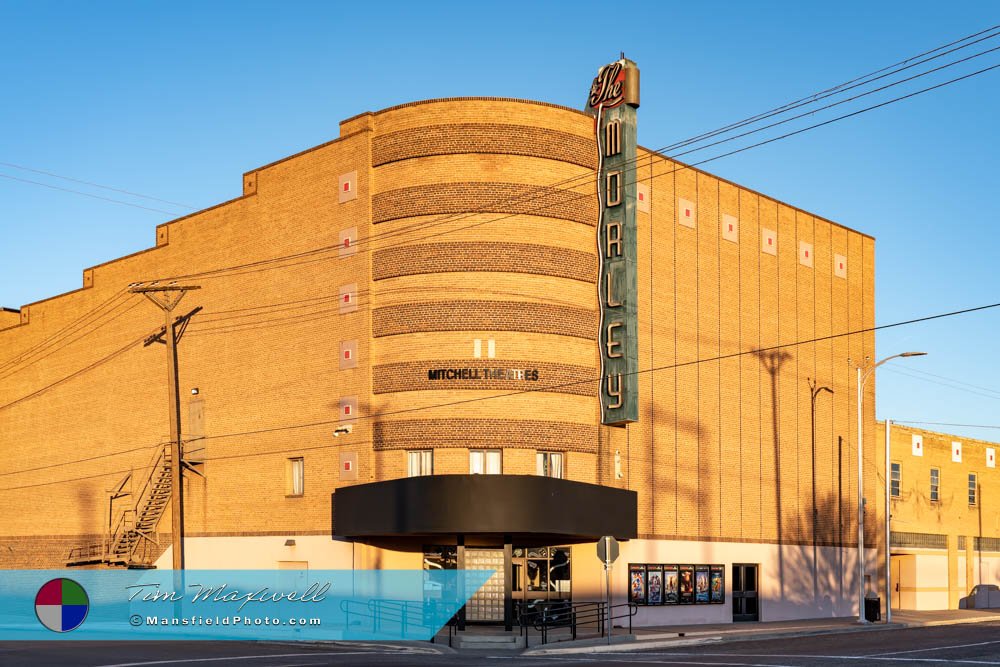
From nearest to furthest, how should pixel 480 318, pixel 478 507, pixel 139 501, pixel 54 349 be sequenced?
pixel 478 507
pixel 480 318
pixel 139 501
pixel 54 349

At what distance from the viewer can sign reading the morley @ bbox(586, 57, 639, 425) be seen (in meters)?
42.7

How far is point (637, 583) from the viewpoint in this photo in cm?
4491

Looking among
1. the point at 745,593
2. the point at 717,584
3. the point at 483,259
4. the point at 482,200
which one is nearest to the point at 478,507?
the point at 483,259

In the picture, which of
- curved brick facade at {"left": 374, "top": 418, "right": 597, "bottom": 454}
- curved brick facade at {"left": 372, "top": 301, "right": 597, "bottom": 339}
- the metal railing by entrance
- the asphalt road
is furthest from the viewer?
curved brick facade at {"left": 372, "top": 301, "right": 597, "bottom": 339}

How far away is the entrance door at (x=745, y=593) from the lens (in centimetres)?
5022

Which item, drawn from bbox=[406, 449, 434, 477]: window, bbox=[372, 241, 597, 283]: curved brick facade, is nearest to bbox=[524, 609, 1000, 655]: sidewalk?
bbox=[406, 449, 434, 477]: window

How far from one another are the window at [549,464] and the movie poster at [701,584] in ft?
29.6

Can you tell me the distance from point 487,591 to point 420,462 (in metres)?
5.07

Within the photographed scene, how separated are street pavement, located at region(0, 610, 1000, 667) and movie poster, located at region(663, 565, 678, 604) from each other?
230 cm

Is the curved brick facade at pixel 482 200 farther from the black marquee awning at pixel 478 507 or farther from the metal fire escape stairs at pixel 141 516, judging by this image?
the metal fire escape stairs at pixel 141 516

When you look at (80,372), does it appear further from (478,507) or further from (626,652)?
(626,652)

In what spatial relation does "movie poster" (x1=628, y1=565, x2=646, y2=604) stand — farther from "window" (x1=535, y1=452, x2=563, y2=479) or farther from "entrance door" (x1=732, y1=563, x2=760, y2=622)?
"entrance door" (x1=732, y1=563, x2=760, y2=622)

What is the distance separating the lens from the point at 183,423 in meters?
51.0

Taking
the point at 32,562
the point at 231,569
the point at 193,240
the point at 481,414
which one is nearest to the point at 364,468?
the point at 481,414
